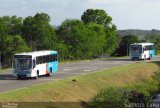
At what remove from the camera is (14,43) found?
66438 millimetres

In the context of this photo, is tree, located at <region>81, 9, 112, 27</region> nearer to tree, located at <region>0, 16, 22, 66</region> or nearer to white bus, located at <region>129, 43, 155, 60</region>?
white bus, located at <region>129, 43, 155, 60</region>

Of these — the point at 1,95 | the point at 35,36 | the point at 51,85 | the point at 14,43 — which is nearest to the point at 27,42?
the point at 35,36

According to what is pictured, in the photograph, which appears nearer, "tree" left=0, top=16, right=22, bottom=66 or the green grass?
the green grass

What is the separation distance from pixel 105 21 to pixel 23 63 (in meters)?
70.8

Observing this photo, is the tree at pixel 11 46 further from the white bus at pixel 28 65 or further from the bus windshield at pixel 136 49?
the white bus at pixel 28 65

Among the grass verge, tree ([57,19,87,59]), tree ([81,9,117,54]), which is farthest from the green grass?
tree ([81,9,117,54])

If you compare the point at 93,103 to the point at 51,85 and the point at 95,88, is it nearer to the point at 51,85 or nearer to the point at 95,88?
the point at 51,85

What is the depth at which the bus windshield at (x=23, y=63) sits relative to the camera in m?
40.8

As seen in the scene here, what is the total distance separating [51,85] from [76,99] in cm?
229

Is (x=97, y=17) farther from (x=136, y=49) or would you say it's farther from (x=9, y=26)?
(x=9, y=26)

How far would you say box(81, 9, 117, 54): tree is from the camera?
104 metres

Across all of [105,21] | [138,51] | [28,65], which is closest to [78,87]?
[28,65]

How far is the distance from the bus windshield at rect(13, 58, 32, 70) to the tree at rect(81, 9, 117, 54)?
61.6 meters

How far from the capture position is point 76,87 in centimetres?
3700
